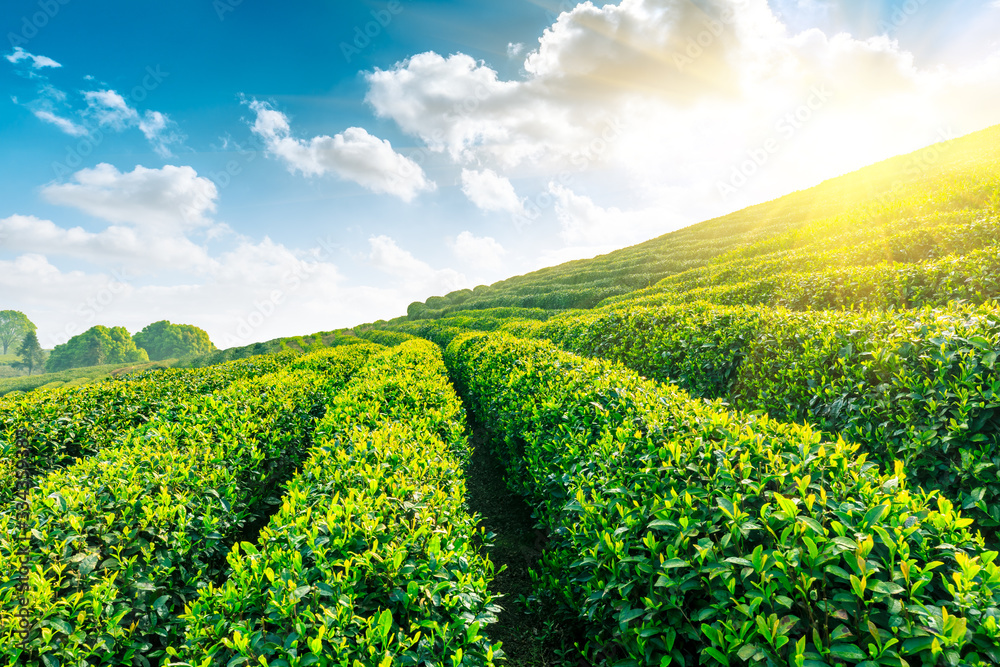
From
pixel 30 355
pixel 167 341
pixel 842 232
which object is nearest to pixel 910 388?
pixel 842 232

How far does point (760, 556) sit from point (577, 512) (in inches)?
60.4

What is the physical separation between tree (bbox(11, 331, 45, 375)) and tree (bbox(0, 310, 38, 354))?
2241 cm

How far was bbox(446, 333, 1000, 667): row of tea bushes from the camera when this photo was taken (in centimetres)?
192

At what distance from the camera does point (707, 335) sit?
725 centimetres

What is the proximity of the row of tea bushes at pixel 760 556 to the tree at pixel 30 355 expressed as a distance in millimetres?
114608

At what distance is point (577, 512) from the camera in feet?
11.2

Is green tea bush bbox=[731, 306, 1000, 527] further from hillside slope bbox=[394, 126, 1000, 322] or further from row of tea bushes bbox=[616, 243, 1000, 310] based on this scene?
hillside slope bbox=[394, 126, 1000, 322]

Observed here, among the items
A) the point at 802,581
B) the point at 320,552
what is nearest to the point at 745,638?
the point at 802,581

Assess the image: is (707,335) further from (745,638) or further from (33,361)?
(33,361)

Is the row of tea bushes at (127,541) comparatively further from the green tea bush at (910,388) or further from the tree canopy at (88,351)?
the tree canopy at (88,351)

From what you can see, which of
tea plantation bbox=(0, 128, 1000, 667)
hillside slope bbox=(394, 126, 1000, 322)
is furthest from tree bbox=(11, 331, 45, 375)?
tea plantation bbox=(0, 128, 1000, 667)

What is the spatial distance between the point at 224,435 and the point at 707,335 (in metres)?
7.96

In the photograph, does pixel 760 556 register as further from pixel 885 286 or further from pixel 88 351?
pixel 88 351

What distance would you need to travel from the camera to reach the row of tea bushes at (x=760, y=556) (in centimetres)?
192
